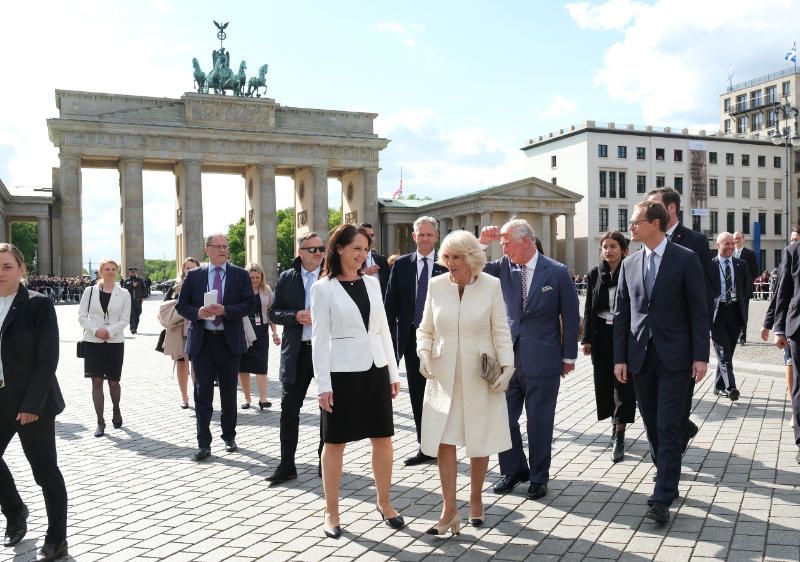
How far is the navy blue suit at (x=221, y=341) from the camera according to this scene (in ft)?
27.9

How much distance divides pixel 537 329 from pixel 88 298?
6268 mm

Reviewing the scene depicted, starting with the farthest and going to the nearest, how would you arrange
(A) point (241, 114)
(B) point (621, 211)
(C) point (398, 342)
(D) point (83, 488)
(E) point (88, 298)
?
(B) point (621, 211), (A) point (241, 114), (E) point (88, 298), (C) point (398, 342), (D) point (83, 488)

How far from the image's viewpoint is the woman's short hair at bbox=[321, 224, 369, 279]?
5828 mm

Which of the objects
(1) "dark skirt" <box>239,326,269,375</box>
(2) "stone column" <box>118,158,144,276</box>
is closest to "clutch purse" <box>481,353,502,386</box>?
(1) "dark skirt" <box>239,326,269,375</box>

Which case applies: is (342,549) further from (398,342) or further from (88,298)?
(88,298)

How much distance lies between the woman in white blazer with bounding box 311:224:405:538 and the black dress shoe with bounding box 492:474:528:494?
1.17 m

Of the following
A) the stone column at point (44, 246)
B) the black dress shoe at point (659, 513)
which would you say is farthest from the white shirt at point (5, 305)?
the stone column at point (44, 246)

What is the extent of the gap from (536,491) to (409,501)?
106 centimetres

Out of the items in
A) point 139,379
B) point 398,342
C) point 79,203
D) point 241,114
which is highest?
point 241,114

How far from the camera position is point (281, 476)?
724cm

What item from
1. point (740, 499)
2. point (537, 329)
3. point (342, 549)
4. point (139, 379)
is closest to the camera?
point (342, 549)

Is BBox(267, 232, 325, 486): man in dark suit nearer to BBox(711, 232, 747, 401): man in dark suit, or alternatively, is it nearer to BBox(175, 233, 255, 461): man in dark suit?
BBox(175, 233, 255, 461): man in dark suit

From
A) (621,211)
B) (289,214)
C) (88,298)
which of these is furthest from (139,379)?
(289,214)

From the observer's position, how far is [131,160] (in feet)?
200
